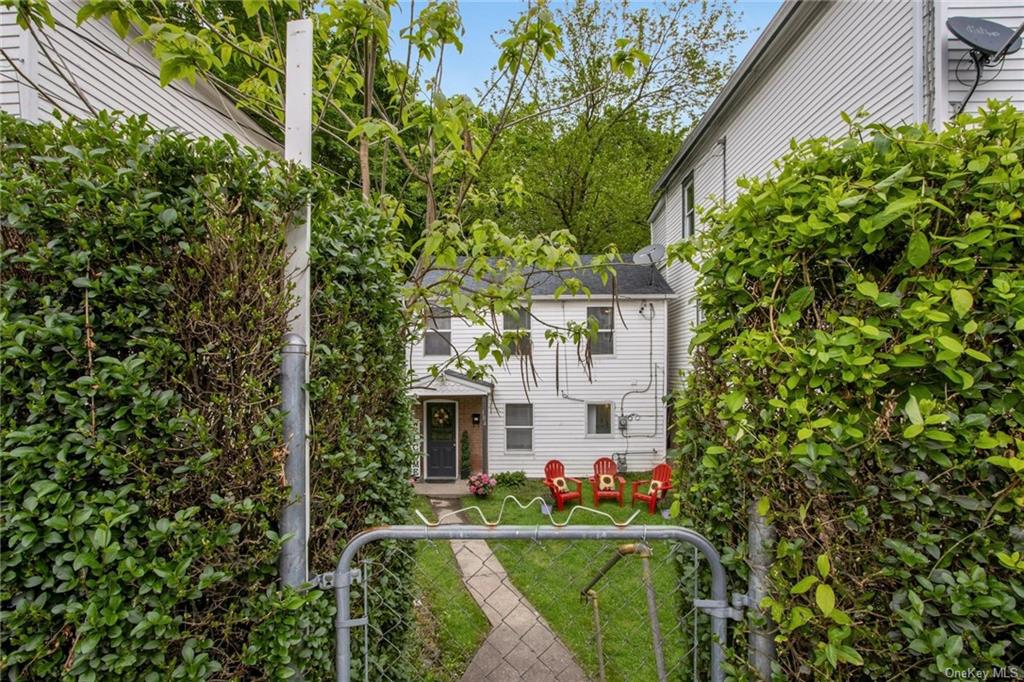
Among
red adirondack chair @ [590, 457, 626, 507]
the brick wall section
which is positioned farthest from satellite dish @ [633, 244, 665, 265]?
the brick wall section

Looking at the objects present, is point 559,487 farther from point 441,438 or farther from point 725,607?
point 725,607

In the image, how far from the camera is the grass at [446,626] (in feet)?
12.2

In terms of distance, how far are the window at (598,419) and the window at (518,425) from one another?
1.64m

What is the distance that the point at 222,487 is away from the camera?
54.2 inches

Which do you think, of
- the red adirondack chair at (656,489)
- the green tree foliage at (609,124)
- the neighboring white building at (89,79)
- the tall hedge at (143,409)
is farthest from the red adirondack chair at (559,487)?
the tall hedge at (143,409)

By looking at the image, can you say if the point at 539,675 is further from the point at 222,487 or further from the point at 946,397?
the point at 946,397

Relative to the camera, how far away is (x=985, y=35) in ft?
13.4

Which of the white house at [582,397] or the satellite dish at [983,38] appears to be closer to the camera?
the satellite dish at [983,38]

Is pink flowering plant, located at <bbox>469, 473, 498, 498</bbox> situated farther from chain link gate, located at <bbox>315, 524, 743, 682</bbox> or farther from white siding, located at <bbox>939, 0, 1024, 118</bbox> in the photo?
white siding, located at <bbox>939, 0, 1024, 118</bbox>

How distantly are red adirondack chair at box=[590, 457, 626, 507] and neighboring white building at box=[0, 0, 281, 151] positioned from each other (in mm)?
8726

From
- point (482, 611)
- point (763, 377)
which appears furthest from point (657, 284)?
point (763, 377)

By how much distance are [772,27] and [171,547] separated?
8.82 meters

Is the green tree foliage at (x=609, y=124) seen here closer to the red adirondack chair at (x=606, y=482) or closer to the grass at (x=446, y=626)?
the red adirondack chair at (x=606, y=482)

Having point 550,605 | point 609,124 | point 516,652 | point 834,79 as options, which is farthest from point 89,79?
point 609,124
